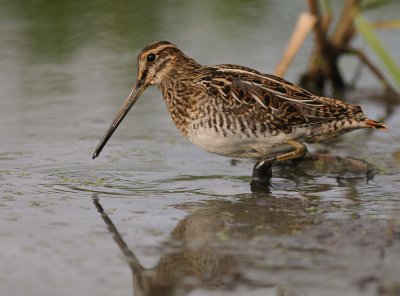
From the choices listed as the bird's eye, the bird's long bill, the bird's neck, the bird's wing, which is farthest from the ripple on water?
the bird's eye

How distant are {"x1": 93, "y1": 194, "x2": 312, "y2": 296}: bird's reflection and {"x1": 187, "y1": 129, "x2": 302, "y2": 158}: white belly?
407 mm

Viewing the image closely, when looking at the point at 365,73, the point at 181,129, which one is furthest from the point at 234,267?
the point at 365,73

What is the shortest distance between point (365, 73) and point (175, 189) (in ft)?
16.0

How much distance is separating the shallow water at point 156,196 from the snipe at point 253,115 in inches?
12.4

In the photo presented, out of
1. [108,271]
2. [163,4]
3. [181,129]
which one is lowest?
[108,271]

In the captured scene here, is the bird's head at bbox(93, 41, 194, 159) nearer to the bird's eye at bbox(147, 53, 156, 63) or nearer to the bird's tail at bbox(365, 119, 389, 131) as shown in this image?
the bird's eye at bbox(147, 53, 156, 63)

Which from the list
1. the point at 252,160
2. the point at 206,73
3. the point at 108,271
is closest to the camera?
the point at 108,271

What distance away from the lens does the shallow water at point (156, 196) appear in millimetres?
5145

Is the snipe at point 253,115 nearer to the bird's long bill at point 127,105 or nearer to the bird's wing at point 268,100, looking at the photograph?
the bird's wing at point 268,100

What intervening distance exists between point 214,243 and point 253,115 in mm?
1652

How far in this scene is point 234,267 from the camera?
17.3 ft

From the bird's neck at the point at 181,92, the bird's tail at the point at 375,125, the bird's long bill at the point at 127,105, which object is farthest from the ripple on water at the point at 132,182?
the bird's tail at the point at 375,125

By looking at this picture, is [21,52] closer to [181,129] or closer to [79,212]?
[181,129]

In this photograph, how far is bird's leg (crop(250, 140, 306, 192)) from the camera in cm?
726
